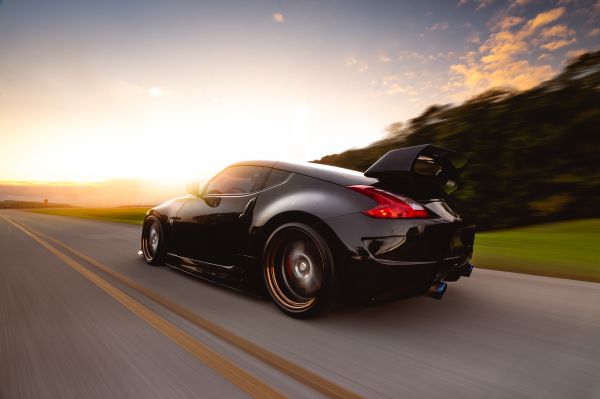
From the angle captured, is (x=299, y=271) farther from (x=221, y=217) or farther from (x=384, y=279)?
(x=221, y=217)

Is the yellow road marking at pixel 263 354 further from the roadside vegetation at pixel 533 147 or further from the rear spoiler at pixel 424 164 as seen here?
the roadside vegetation at pixel 533 147

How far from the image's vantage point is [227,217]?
3584 mm

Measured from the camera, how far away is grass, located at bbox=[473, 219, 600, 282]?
15.9ft

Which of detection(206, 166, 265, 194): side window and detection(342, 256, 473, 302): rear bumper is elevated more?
detection(206, 166, 265, 194): side window

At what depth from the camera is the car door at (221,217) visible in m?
3.46

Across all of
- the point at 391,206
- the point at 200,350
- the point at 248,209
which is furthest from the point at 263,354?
the point at 248,209

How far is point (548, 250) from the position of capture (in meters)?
5.95

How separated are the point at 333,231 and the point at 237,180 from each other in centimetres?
147

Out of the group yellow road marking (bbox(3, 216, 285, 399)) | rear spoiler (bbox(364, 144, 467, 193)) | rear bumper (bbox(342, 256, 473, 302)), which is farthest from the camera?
rear spoiler (bbox(364, 144, 467, 193))

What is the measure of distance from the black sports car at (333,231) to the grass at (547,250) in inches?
90.6

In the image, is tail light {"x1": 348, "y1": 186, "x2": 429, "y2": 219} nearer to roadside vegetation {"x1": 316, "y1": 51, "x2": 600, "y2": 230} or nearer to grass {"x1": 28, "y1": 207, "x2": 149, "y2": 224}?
roadside vegetation {"x1": 316, "y1": 51, "x2": 600, "y2": 230}

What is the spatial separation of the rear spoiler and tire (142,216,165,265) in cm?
291

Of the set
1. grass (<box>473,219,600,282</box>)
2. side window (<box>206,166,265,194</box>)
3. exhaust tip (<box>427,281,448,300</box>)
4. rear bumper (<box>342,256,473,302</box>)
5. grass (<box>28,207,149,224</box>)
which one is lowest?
grass (<box>28,207,149,224</box>)

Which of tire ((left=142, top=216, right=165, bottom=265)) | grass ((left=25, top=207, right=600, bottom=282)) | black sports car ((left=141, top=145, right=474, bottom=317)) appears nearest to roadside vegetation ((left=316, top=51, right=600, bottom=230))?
grass ((left=25, top=207, right=600, bottom=282))
